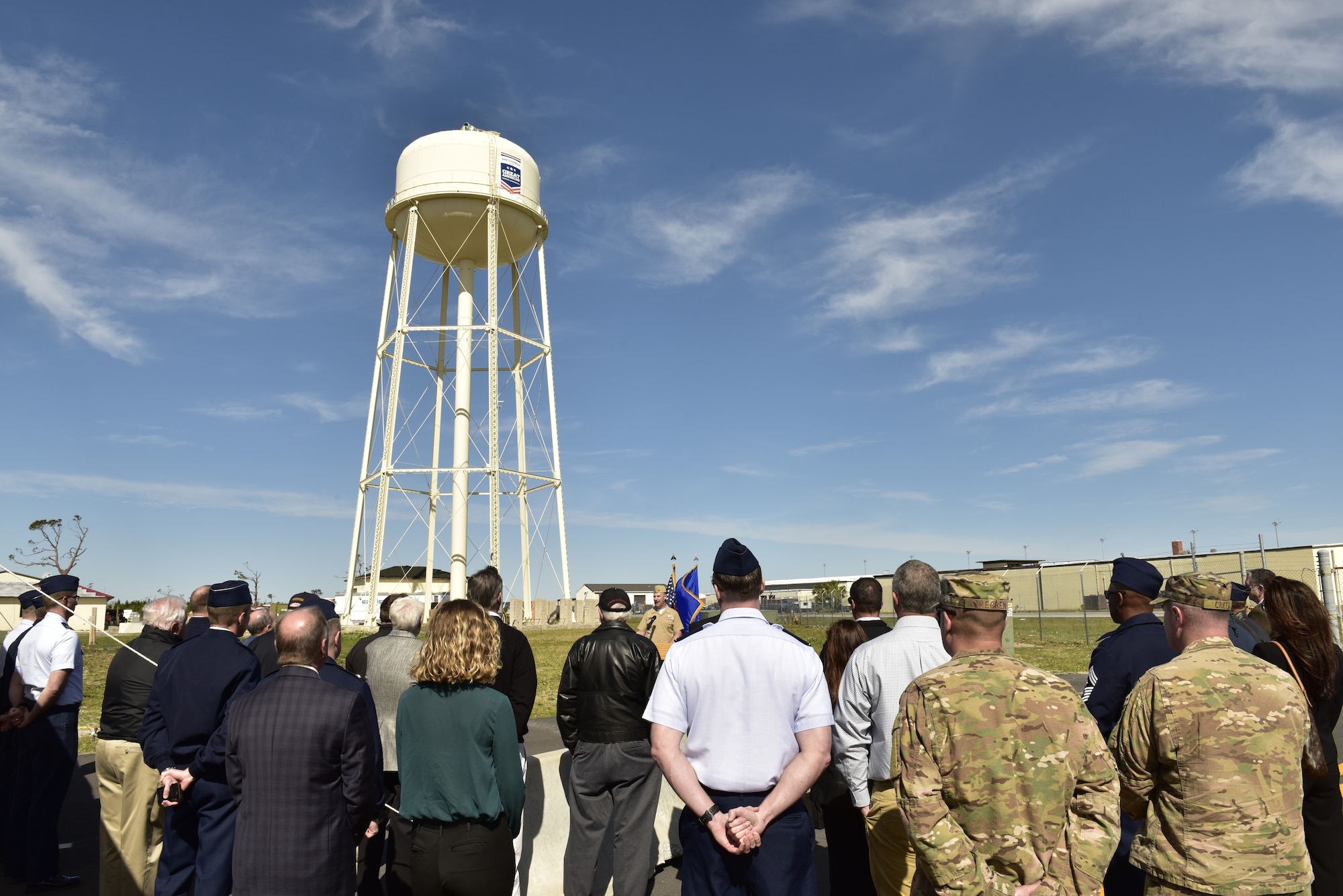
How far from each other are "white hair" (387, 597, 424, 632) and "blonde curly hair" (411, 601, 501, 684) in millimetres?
1698

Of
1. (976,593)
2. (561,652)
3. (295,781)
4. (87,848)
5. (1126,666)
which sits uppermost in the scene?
(976,593)

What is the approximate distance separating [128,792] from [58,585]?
2.09 m

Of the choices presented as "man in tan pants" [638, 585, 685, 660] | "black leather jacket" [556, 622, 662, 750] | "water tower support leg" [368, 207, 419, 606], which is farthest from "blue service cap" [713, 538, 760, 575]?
"water tower support leg" [368, 207, 419, 606]

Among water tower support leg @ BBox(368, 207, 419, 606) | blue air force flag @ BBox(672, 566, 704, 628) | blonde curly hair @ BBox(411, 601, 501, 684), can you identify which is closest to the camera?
blonde curly hair @ BBox(411, 601, 501, 684)

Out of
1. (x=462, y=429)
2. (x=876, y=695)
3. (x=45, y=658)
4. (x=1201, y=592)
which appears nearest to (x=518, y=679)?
(x=876, y=695)

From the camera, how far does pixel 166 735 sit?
4977 millimetres

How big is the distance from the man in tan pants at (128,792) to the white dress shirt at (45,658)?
116 cm

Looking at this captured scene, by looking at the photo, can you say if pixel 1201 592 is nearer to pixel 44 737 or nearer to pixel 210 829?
pixel 210 829

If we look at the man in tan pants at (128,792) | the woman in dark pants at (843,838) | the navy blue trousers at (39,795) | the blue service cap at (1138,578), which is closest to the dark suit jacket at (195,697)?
the man in tan pants at (128,792)

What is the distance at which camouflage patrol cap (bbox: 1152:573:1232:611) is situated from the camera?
11.5 feet

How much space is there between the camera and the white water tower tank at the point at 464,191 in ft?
96.6

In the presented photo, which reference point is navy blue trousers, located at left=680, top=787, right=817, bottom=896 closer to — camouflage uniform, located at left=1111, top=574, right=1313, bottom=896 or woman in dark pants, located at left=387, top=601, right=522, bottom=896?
woman in dark pants, located at left=387, top=601, right=522, bottom=896

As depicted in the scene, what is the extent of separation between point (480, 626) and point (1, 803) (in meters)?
5.50

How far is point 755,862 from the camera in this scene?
3.54 meters
